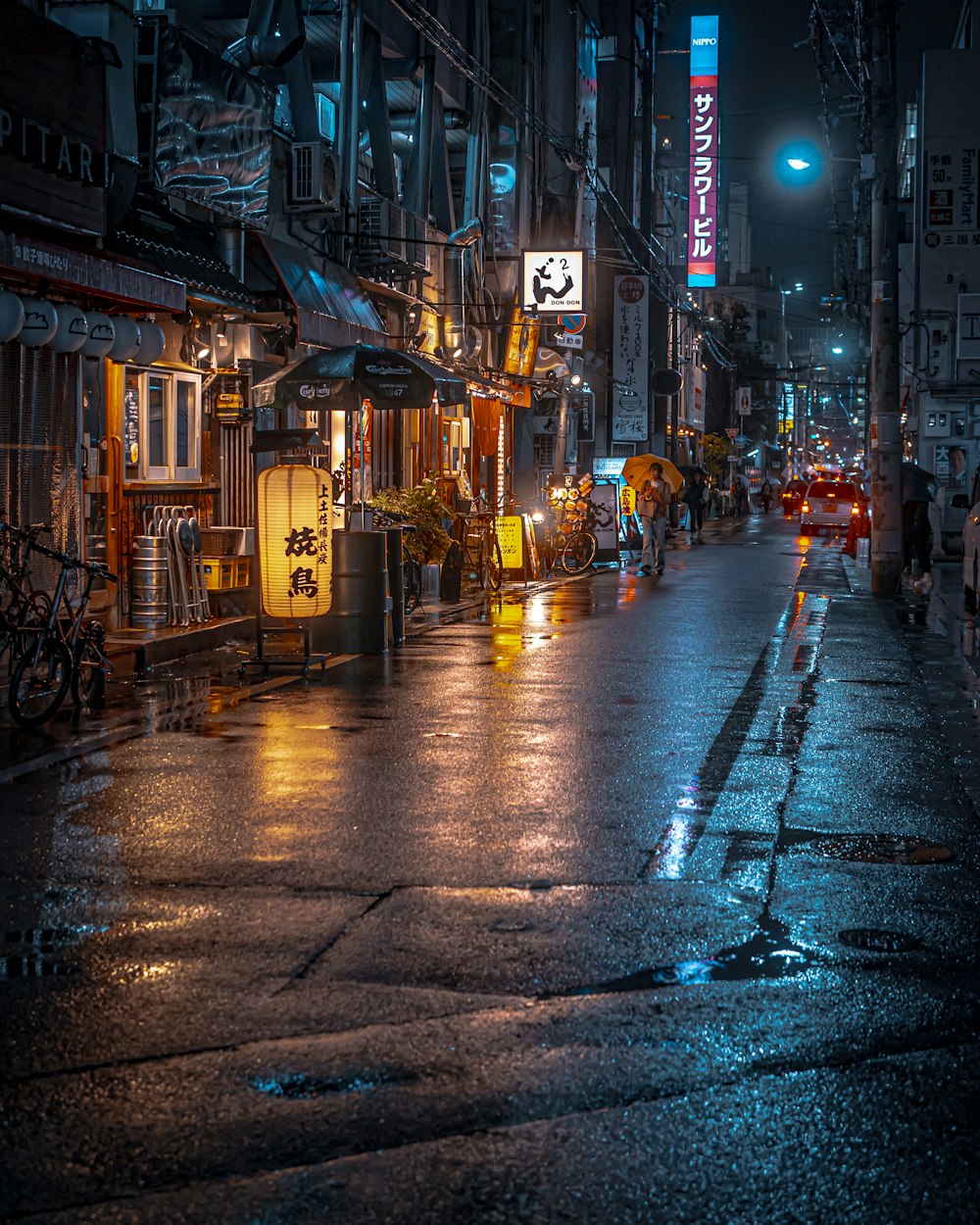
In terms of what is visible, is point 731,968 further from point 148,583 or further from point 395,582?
point 148,583

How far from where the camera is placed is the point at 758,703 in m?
13.2

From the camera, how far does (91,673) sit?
42.3ft

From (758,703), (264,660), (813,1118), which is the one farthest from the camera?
(264,660)

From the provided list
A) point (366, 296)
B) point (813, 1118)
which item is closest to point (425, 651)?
point (366, 296)

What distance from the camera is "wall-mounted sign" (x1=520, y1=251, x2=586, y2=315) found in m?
36.4

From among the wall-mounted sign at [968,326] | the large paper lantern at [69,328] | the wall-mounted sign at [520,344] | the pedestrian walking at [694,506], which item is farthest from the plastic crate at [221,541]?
the pedestrian walking at [694,506]

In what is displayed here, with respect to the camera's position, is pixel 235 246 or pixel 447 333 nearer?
pixel 235 246

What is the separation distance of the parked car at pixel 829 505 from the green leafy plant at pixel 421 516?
26.9 m

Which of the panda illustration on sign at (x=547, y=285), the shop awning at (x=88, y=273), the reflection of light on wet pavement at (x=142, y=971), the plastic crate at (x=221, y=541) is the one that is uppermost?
the panda illustration on sign at (x=547, y=285)

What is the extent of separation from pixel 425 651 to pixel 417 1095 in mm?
12368

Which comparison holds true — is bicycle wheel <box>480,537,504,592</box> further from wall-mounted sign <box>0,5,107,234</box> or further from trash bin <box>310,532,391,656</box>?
wall-mounted sign <box>0,5,107,234</box>

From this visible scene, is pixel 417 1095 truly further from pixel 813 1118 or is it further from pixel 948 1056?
pixel 948 1056

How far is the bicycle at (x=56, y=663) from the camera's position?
11375mm

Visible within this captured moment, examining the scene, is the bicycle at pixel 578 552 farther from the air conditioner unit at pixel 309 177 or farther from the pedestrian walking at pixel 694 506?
the pedestrian walking at pixel 694 506
